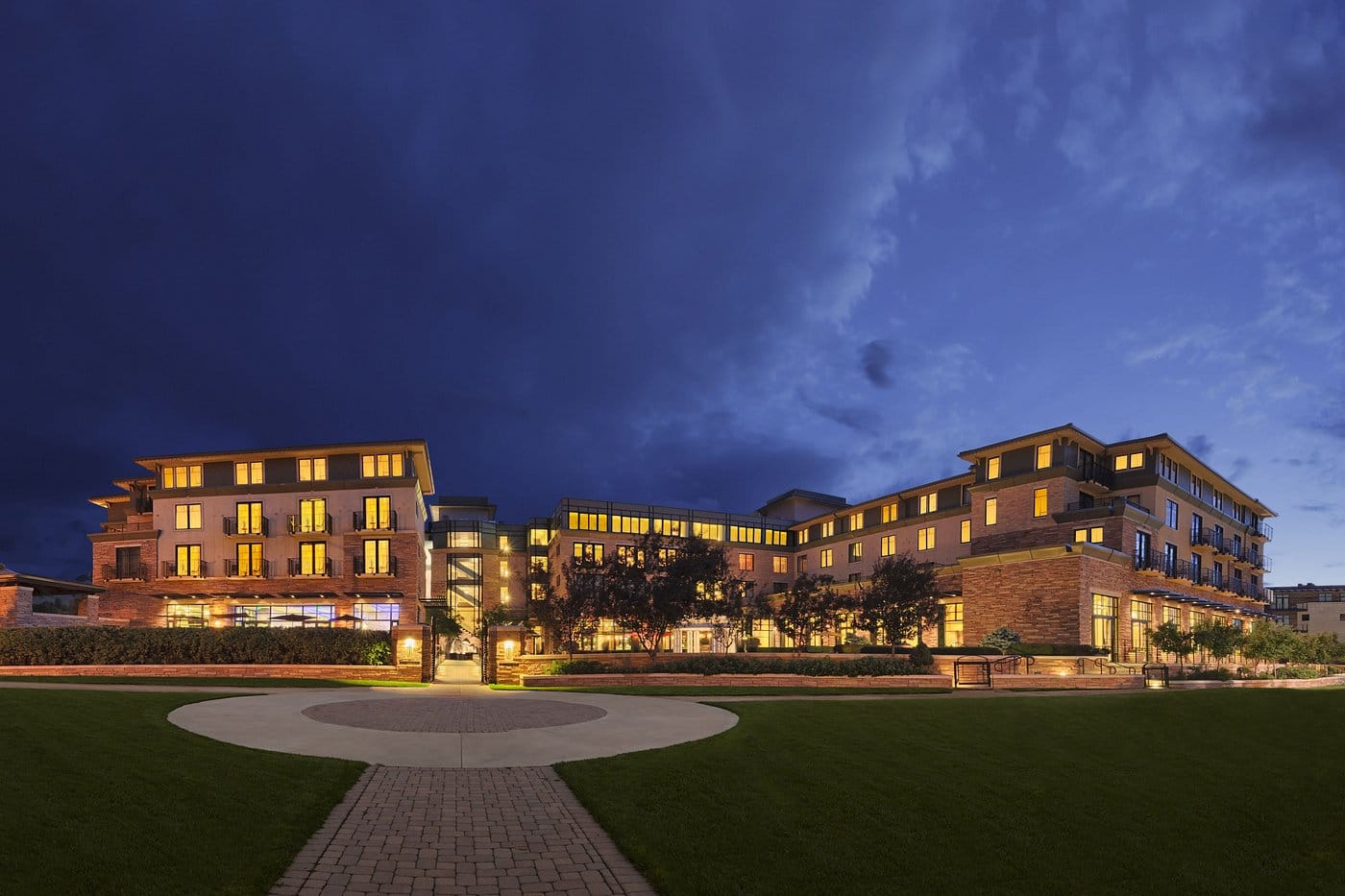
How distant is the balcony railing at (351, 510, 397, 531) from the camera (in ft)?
159

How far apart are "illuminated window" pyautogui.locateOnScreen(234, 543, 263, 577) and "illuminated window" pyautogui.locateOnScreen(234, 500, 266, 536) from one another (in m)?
0.93

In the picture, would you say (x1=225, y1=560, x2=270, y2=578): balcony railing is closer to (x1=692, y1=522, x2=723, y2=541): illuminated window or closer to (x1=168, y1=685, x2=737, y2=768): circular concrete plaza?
(x1=168, y1=685, x2=737, y2=768): circular concrete plaza

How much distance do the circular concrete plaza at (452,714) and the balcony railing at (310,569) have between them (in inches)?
1211

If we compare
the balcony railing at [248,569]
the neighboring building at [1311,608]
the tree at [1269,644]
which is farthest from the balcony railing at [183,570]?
the neighboring building at [1311,608]

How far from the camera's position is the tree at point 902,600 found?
A: 39.8 metres

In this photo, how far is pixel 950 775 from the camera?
11.2 m

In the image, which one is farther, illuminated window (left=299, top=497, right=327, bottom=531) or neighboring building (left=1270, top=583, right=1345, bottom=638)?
neighboring building (left=1270, top=583, right=1345, bottom=638)

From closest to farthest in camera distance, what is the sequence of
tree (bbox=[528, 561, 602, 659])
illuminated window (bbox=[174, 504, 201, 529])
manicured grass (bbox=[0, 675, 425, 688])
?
manicured grass (bbox=[0, 675, 425, 688]), tree (bbox=[528, 561, 602, 659]), illuminated window (bbox=[174, 504, 201, 529])

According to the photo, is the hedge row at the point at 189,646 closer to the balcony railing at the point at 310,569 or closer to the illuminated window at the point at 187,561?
the balcony railing at the point at 310,569

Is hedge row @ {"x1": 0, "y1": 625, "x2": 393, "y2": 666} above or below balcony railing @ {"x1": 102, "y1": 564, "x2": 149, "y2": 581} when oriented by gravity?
below

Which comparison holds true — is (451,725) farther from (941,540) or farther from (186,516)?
(941,540)

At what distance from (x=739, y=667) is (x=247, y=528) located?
116ft

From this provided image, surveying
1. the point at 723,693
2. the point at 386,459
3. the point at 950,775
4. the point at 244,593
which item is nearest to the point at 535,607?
the point at 386,459

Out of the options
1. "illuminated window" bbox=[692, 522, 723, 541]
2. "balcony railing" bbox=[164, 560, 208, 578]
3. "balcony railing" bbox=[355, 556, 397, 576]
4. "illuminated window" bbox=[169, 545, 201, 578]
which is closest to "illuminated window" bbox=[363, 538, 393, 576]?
"balcony railing" bbox=[355, 556, 397, 576]
